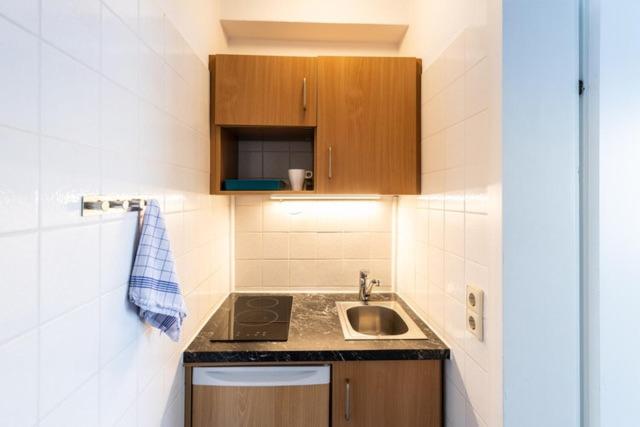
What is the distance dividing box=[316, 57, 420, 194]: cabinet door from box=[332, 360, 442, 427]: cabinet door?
0.76m

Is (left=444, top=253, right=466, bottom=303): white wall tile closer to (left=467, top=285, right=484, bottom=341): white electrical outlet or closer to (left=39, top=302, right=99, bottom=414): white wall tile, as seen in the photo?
(left=467, top=285, right=484, bottom=341): white electrical outlet

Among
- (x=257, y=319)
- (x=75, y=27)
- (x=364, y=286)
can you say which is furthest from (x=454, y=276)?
(x=75, y=27)

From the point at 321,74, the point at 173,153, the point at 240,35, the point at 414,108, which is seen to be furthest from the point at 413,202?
the point at 240,35

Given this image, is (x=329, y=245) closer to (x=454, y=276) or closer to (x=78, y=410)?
(x=454, y=276)

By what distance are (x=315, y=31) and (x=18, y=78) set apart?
5.04ft

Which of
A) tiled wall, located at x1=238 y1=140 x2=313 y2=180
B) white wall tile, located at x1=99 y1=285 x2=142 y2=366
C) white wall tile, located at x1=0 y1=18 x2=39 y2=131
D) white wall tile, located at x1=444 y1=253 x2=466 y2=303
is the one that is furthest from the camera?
tiled wall, located at x1=238 y1=140 x2=313 y2=180

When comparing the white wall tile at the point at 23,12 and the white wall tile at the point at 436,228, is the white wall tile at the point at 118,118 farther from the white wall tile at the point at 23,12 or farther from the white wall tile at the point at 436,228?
the white wall tile at the point at 436,228

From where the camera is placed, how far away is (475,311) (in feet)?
3.25

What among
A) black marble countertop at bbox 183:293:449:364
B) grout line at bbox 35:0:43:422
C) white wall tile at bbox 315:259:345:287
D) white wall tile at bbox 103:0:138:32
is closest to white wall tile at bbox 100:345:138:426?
grout line at bbox 35:0:43:422

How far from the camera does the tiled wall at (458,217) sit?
0.95 m

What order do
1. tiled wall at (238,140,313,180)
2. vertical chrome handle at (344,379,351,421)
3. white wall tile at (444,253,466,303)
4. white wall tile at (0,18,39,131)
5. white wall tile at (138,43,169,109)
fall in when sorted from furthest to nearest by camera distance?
tiled wall at (238,140,313,180) < vertical chrome handle at (344,379,351,421) < white wall tile at (444,253,466,303) < white wall tile at (138,43,169,109) < white wall tile at (0,18,39,131)

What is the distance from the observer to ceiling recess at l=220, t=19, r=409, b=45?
Answer: 166cm

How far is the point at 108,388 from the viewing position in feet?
2.38

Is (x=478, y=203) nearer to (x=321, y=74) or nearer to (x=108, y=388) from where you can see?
(x=321, y=74)
